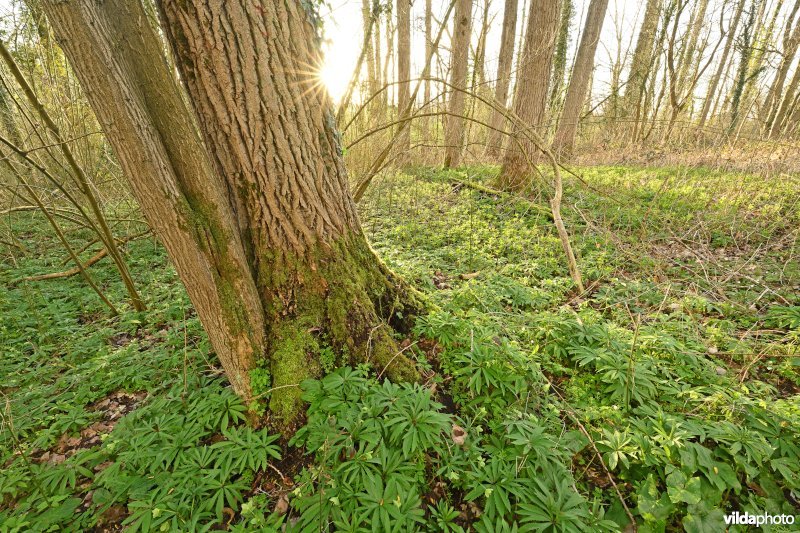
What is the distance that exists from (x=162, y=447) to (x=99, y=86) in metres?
1.92

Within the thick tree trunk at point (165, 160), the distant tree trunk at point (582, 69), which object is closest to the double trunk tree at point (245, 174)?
the thick tree trunk at point (165, 160)

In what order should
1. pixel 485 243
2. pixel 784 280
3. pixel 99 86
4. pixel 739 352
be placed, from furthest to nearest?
1. pixel 485 243
2. pixel 784 280
3. pixel 739 352
4. pixel 99 86

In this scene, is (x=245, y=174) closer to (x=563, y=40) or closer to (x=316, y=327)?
(x=316, y=327)

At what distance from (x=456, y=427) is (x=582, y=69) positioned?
11093mm

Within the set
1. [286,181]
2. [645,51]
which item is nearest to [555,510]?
[286,181]

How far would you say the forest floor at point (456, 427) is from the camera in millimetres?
1602

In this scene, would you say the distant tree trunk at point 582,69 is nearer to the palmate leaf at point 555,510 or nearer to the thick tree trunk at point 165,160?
the palmate leaf at point 555,510

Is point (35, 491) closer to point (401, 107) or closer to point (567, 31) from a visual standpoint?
point (401, 107)

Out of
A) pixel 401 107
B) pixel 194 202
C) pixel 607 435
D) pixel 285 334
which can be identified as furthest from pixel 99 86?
pixel 401 107

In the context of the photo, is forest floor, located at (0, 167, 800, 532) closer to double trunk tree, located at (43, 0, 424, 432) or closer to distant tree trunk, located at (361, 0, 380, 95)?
double trunk tree, located at (43, 0, 424, 432)

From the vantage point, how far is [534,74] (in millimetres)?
5938

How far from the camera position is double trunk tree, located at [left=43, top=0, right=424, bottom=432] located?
64.4 inches

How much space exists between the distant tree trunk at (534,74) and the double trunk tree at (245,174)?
4.39 meters

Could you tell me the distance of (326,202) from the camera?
216 centimetres
